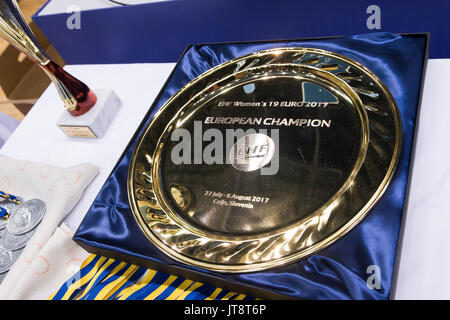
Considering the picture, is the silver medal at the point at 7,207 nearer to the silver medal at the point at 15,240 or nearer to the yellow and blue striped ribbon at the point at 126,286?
the silver medal at the point at 15,240

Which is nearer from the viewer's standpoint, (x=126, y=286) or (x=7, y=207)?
(x=126, y=286)

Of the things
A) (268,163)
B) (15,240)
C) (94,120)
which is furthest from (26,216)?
(268,163)

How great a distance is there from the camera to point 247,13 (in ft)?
2.19

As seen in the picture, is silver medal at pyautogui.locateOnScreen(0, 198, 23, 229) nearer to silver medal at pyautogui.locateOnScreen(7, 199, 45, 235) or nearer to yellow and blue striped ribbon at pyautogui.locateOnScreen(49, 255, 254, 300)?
silver medal at pyautogui.locateOnScreen(7, 199, 45, 235)

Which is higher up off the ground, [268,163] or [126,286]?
[268,163]

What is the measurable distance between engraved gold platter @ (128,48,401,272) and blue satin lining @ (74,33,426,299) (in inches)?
0.5

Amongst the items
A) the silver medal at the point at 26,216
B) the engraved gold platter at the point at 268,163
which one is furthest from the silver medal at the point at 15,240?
the engraved gold platter at the point at 268,163

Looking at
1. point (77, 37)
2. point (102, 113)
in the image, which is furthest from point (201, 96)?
point (77, 37)

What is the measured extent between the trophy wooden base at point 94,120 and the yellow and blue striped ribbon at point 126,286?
0.23 m

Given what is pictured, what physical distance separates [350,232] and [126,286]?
10.5 inches

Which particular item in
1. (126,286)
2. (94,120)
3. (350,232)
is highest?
(94,120)

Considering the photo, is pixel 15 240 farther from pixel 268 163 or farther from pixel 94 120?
pixel 268 163

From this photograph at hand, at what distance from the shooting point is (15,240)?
503 millimetres

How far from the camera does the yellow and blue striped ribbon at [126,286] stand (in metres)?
0.41
